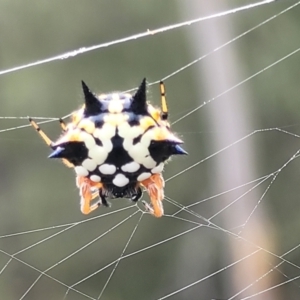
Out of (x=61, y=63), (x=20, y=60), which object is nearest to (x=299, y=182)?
(x=61, y=63)

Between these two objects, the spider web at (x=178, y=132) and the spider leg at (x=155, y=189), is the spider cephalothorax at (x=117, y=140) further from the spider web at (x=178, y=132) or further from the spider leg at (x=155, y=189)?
the spider web at (x=178, y=132)

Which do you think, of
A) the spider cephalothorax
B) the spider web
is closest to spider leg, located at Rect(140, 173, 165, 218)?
the spider cephalothorax

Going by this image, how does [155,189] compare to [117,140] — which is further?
[155,189]

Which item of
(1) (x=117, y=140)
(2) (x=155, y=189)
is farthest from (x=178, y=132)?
(1) (x=117, y=140)

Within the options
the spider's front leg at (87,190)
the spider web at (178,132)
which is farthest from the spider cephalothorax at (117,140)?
the spider web at (178,132)

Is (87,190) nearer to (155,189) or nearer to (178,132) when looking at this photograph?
(155,189)

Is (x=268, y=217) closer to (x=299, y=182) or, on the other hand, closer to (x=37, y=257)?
(x=299, y=182)

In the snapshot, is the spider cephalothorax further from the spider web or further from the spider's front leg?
the spider web
